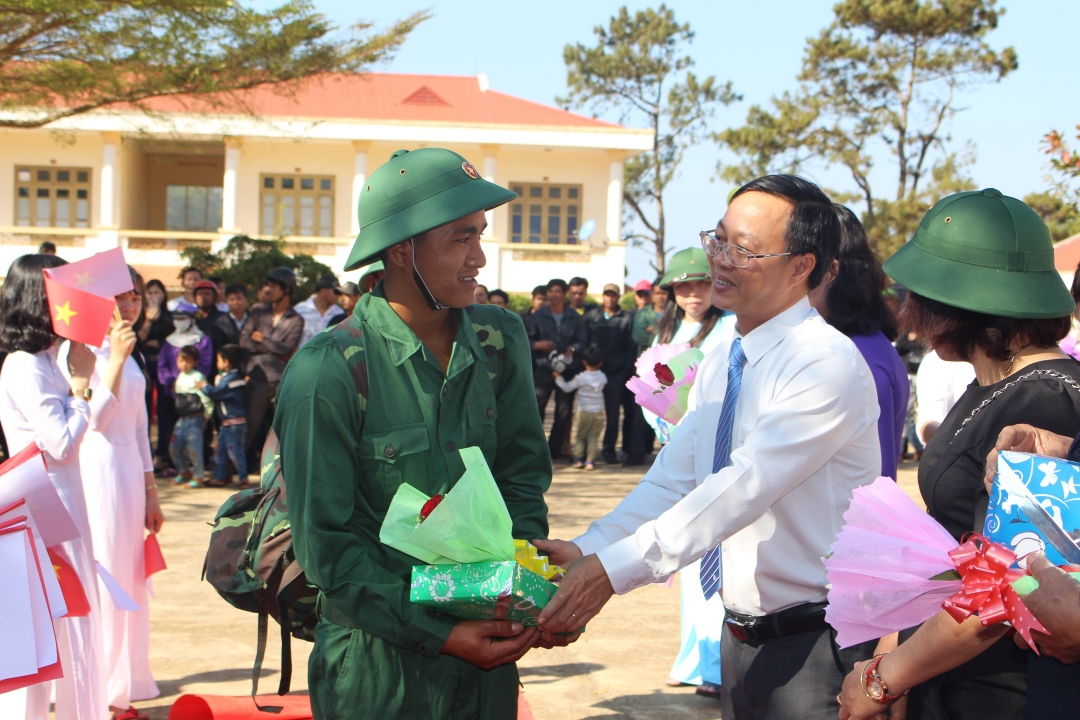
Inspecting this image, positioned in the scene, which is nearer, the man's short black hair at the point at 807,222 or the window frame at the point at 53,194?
the man's short black hair at the point at 807,222

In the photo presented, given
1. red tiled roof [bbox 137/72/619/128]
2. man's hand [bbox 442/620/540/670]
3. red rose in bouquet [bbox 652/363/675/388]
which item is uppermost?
red tiled roof [bbox 137/72/619/128]

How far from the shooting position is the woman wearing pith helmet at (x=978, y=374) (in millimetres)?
2174

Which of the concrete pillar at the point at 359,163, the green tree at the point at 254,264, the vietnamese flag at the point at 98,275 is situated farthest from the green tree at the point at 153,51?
the concrete pillar at the point at 359,163

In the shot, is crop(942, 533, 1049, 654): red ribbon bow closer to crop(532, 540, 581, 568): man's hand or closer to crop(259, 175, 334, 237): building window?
crop(532, 540, 581, 568): man's hand

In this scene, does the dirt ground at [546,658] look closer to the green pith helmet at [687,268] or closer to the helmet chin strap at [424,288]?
the green pith helmet at [687,268]

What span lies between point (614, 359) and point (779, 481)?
10.1 metres

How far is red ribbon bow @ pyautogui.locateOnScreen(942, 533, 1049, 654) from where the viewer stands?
180 cm

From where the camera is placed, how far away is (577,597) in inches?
98.7

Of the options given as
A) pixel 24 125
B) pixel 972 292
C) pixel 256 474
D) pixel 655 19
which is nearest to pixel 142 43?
pixel 24 125

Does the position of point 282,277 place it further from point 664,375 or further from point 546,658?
point 664,375

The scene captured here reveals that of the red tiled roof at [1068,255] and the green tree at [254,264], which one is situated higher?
the red tiled roof at [1068,255]

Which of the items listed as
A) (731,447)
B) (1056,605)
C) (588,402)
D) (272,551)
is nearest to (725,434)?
(731,447)

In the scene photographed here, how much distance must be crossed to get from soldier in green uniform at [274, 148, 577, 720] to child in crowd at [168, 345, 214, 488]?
8.20m

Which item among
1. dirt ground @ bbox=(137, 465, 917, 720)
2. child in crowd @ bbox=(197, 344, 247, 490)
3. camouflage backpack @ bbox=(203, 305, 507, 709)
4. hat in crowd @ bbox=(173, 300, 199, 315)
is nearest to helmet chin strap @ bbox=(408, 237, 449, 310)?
camouflage backpack @ bbox=(203, 305, 507, 709)
